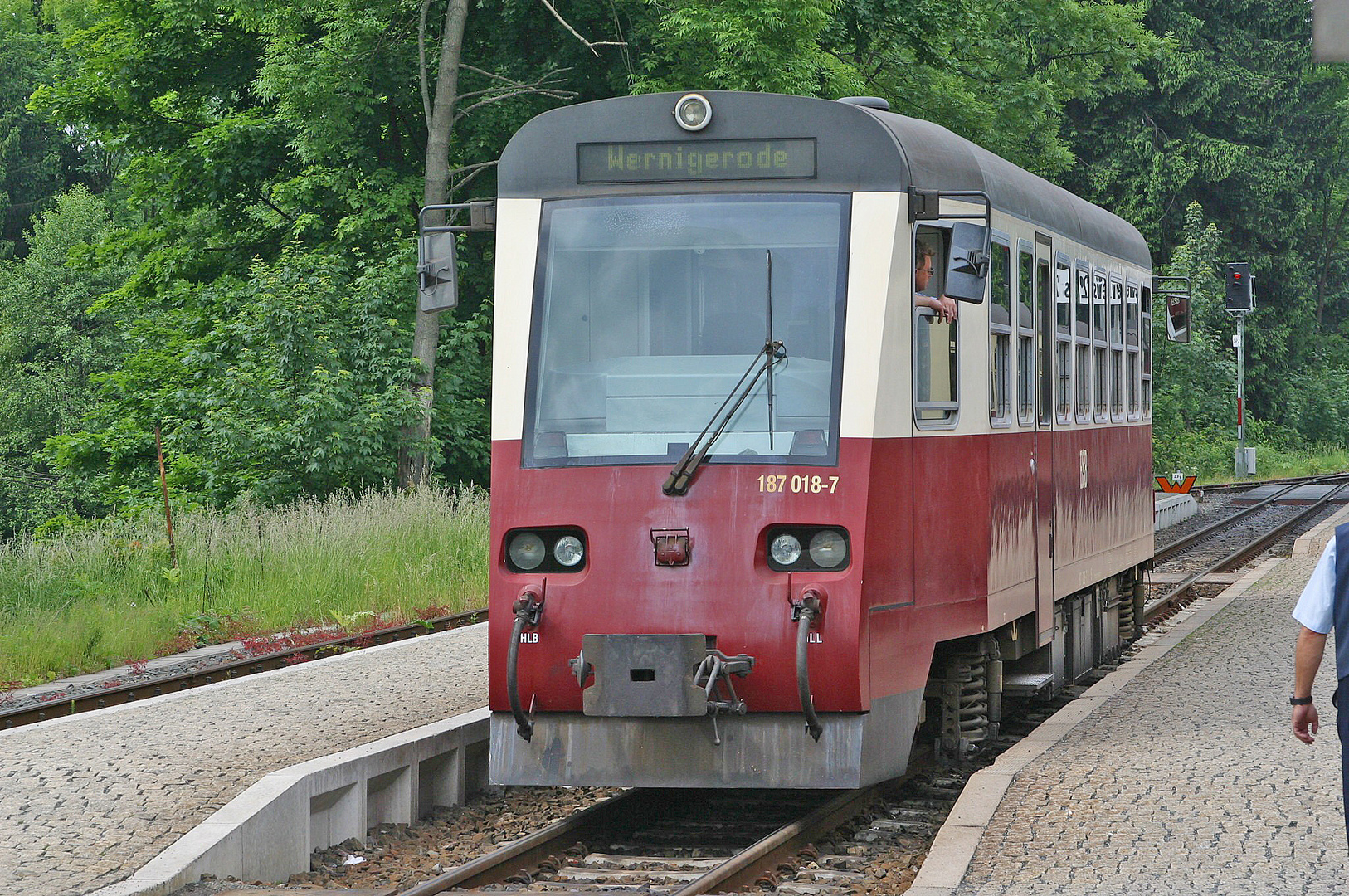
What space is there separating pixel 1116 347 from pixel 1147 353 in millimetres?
1924

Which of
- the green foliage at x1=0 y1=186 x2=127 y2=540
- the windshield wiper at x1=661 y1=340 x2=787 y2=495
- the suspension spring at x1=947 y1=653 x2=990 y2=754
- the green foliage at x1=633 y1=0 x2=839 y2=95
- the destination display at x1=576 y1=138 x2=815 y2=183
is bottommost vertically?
the suspension spring at x1=947 y1=653 x2=990 y2=754

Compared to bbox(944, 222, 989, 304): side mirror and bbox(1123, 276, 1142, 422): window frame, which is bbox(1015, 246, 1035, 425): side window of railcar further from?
bbox(1123, 276, 1142, 422): window frame

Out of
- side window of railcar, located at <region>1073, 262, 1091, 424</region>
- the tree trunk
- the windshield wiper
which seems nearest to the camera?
the windshield wiper

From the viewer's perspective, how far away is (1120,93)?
59438mm

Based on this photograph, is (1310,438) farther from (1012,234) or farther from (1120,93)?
(1012,234)

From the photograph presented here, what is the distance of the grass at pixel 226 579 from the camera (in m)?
14.7

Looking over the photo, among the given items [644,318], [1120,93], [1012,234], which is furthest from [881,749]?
[1120,93]

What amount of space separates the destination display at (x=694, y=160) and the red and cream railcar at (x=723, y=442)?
12 millimetres

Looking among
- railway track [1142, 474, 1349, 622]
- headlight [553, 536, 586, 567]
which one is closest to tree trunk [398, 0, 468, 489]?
railway track [1142, 474, 1349, 622]

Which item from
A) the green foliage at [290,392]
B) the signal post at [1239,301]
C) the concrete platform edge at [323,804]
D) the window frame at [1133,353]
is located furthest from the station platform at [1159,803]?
Result: the signal post at [1239,301]

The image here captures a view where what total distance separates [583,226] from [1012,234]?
120 inches

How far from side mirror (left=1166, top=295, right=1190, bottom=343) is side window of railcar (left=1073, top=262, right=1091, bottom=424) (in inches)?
157

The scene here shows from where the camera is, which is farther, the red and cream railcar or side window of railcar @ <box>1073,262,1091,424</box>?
side window of railcar @ <box>1073,262,1091,424</box>

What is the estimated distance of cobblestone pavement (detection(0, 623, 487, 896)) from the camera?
752cm
